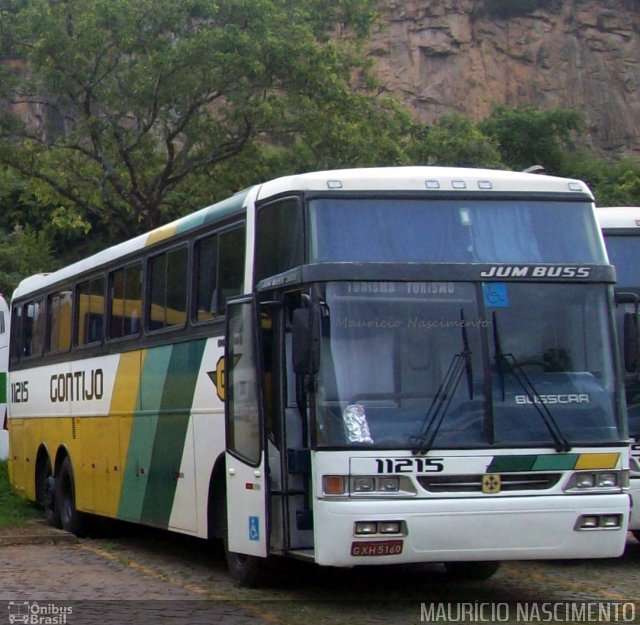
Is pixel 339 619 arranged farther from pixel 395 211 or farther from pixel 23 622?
pixel 395 211

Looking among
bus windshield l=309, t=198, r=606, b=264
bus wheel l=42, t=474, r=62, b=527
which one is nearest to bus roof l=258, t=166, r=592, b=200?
bus windshield l=309, t=198, r=606, b=264

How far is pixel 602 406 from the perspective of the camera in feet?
29.1

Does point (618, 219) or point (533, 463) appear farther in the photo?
point (618, 219)

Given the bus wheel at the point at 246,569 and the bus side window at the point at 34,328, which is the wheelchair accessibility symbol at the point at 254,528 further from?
the bus side window at the point at 34,328

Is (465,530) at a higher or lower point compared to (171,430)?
lower

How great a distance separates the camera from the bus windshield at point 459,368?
858 centimetres

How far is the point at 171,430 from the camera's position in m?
11.6

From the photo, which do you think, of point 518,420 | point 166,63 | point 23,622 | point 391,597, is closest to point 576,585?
point 391,597

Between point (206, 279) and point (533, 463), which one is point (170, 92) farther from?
point (533, 463)

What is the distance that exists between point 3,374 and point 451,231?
14.0 meters

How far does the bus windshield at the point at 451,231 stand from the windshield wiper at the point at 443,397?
0.65 metres

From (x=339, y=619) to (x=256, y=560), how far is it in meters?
1.30

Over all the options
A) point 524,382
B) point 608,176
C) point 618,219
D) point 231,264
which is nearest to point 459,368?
point 524,382

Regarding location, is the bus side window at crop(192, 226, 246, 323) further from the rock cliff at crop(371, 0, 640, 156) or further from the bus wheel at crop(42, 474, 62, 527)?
the rock cliff at crop(371, 0, 640, 156)
